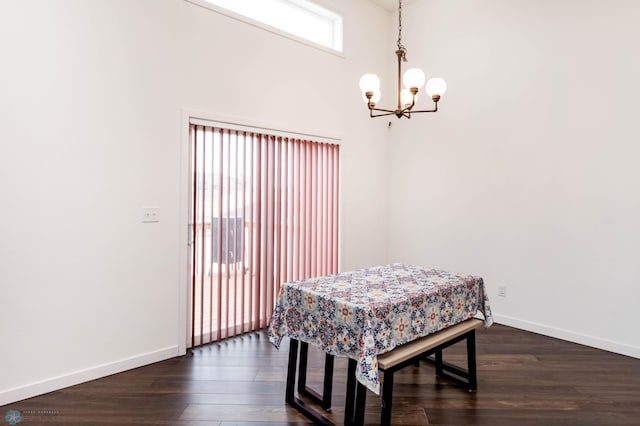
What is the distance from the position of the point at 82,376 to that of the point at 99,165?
4.90ft

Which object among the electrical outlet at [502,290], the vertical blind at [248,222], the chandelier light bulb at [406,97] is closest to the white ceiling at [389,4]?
the vertical blind at [248,222]

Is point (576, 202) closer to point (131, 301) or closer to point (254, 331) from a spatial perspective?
point (254, 331)

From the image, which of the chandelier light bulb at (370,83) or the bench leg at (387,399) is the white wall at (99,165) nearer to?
the chandelier light bulb at (370,83)

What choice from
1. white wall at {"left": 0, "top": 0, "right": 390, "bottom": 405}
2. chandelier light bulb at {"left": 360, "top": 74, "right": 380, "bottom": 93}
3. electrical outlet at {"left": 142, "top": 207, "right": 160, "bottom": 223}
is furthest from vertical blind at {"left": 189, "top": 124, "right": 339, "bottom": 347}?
chandelier light bulb at {"left": 360, "top": 74, "right": 380, "bottom": 93}

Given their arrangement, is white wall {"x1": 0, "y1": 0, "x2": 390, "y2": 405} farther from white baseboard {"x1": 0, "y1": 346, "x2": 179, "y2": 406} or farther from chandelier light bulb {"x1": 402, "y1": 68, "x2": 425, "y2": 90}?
chandelier light bulb {"x1": 402, "y1": 68, "x2": 425, "y2": 90}

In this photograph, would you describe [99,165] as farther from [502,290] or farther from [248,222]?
[502,290]

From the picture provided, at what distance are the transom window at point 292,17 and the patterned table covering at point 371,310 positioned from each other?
8.51 feet

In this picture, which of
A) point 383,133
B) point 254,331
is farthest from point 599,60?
point 254,331

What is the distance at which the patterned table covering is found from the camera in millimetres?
1912

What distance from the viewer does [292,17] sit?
3977 mm

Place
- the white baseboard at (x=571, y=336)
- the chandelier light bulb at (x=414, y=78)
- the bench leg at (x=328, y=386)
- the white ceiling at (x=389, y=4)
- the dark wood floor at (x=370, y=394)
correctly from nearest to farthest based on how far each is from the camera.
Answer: the dark wood floor at (x=370, y=394)
the bench leg at (x=328, y=386)
the chandelier light bulb at (x=414, y=78)
the white baseboard at (x=571, y=336)
the white ceiling at (x=389, y=4)

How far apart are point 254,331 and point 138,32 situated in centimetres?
274

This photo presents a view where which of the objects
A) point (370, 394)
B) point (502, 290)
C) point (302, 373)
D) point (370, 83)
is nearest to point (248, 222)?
point (302, 373)

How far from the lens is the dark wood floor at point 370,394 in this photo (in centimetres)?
222
